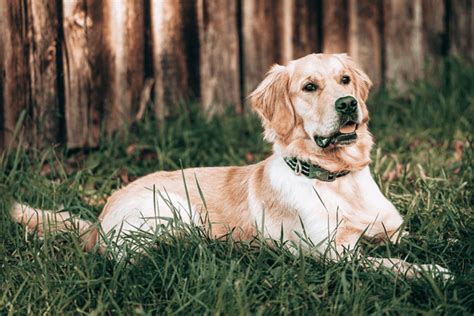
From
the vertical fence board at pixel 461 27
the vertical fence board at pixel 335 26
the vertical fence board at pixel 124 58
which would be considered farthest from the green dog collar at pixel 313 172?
the vertical fence board at pixel 461 27

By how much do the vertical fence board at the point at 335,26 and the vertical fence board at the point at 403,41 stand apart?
1.24 feet

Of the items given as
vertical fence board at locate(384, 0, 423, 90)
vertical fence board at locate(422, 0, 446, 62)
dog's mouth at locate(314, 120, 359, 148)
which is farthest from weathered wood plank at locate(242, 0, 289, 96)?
dog's mouth at locate(314, 120, 359, 148)

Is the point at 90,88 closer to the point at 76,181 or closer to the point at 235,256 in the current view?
the point at 76,181

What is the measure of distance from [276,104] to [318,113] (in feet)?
0.94

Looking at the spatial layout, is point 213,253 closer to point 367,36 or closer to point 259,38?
point 259,38

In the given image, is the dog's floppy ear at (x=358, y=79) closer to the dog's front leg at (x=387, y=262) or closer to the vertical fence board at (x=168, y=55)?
the dog's front leg at (x=387, y=262)

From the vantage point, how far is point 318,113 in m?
3.64

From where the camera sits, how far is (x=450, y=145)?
5.10 m

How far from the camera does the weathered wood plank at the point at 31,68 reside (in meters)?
4.59

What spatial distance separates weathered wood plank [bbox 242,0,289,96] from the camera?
18.2ft

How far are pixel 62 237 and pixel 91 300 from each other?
0.63 m

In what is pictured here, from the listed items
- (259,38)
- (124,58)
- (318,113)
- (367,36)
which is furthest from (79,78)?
(367,36)

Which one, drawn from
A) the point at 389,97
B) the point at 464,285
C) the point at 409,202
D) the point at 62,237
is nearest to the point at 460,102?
the point at 389,97

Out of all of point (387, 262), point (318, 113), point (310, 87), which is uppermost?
point (310, 87)
